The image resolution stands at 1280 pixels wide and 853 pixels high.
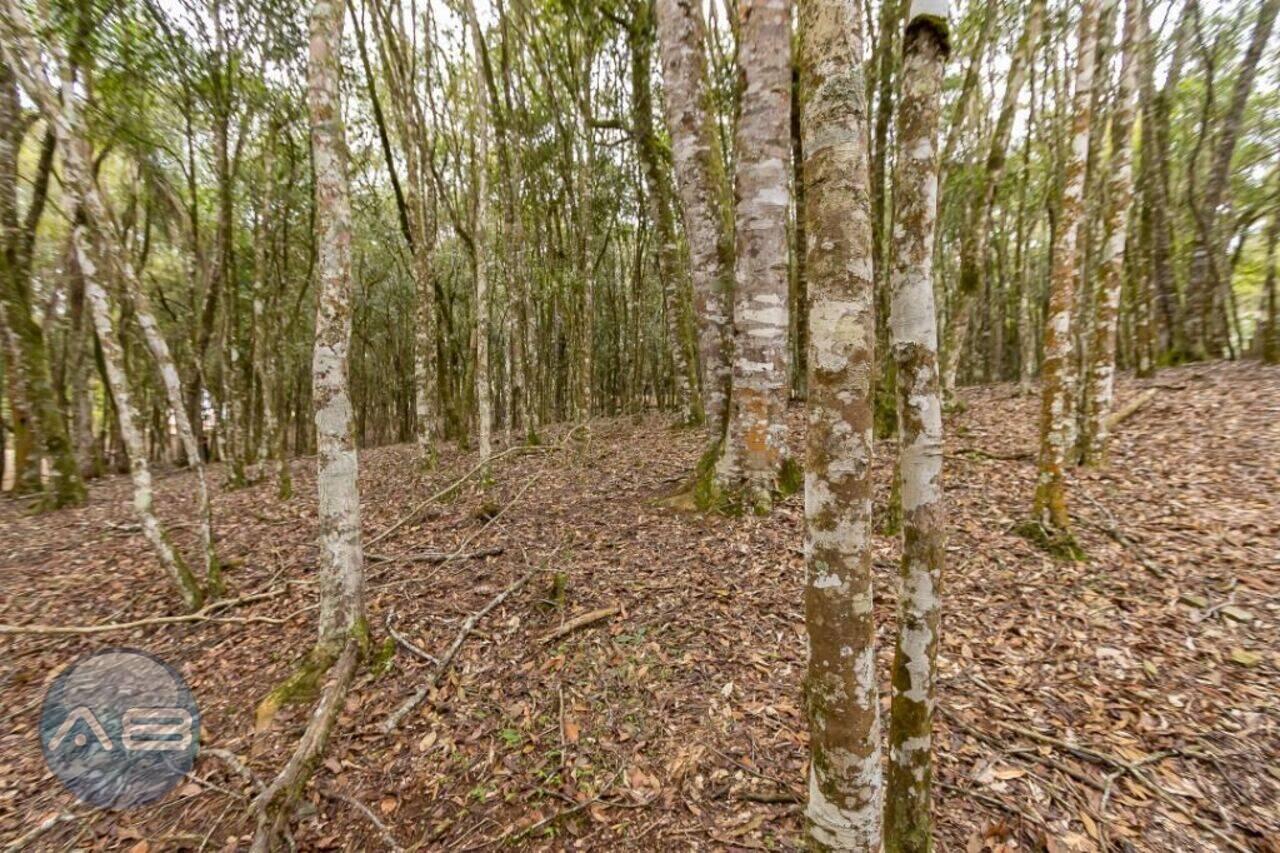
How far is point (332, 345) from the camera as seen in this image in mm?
4160

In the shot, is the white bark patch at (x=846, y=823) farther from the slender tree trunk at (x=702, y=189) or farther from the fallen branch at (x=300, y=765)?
the slender tree trunk at (x=702, y=189)

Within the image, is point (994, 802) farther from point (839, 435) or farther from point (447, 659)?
point (447, 659)

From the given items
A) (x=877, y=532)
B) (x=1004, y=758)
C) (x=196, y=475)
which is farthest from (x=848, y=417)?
(x=196, y=475)

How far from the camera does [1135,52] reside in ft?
20.4

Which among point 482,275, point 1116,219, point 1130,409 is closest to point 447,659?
point 482,275

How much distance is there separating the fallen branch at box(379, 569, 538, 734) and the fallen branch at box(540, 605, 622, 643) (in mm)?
705

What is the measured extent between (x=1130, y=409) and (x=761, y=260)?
7.43 metres

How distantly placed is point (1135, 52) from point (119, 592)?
1352 centimetres

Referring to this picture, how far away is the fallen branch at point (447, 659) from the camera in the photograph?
12.8 ft

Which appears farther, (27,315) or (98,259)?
(27,315)

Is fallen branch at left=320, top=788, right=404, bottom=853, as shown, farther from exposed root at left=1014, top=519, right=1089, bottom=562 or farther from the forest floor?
exposed root at left=1014, top=519, right=1089, bottom=562

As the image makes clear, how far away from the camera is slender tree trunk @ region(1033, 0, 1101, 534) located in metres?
5.16

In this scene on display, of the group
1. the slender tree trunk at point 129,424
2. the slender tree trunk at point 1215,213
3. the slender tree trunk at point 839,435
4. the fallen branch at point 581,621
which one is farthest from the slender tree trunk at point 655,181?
the slender tree trunk at point 1215,213

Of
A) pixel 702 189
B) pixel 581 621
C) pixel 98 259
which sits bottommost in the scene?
pixel 581 621
